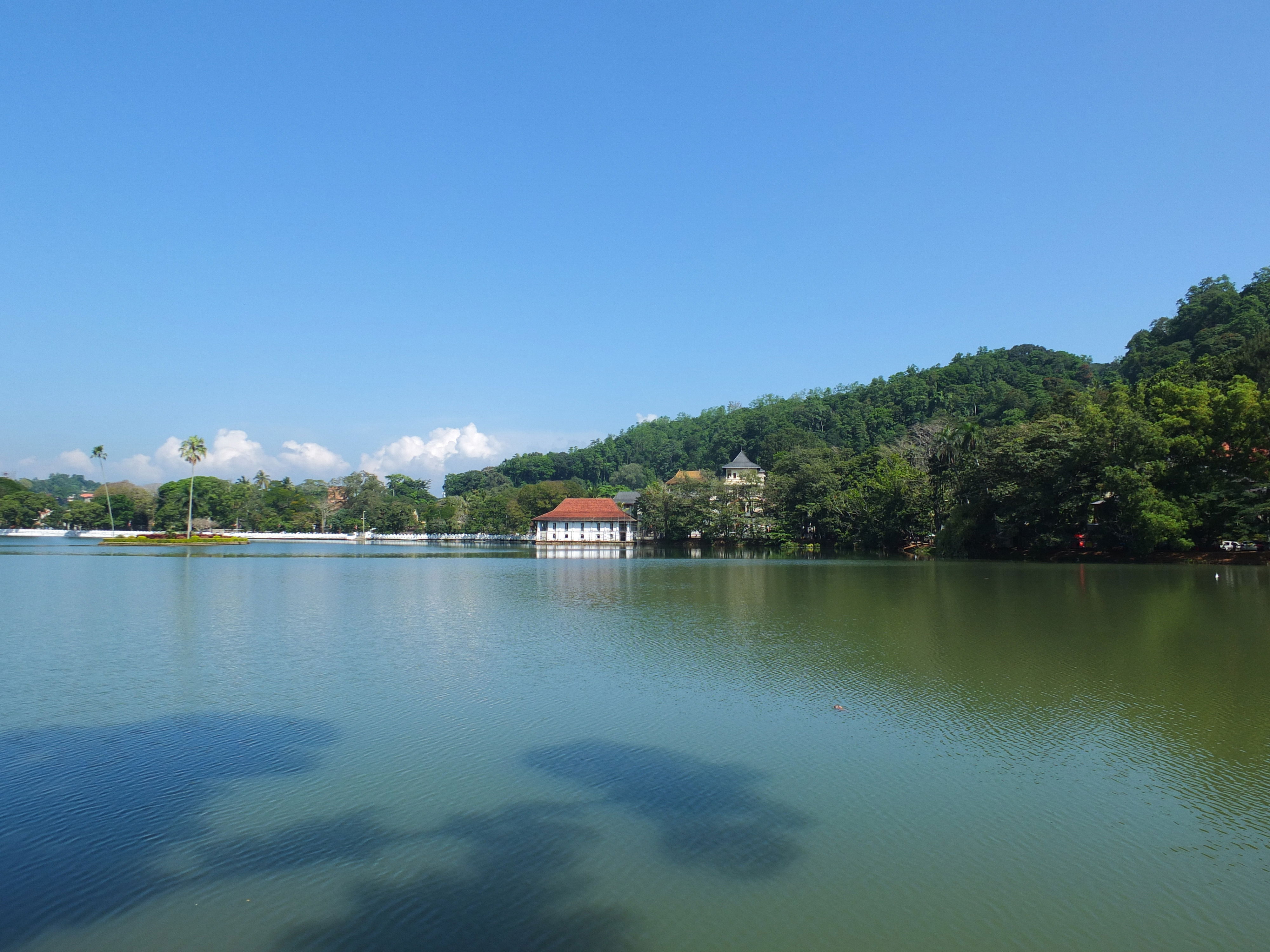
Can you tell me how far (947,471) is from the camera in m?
50.5

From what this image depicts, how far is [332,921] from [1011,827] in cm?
551

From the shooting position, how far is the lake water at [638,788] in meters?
→ 5.26

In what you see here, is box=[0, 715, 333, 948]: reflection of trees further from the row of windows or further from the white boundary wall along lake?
the white boundary wall along lake

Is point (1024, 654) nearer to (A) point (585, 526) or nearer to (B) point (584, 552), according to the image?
(B) point (584, 552)

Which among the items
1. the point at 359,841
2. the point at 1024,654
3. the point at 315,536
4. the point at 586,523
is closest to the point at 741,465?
the point at 586,523

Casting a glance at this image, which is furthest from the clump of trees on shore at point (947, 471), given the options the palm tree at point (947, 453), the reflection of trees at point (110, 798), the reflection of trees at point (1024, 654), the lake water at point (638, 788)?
the reflection of trees at point (110, 798)

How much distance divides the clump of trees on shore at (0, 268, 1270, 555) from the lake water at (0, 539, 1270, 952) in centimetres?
2141

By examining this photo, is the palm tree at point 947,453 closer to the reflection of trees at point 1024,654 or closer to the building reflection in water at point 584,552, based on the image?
the building reflection in water at point 584,552

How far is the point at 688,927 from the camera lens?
5129mm

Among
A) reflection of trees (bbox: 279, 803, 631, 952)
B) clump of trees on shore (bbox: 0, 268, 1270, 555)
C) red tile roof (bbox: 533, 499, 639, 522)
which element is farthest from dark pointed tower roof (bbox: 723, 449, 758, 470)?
reflection of trees (bbox: 279, 803, 631, 952)

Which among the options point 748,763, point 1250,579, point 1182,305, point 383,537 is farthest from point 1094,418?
point 383,537

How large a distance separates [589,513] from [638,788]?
2836 inches

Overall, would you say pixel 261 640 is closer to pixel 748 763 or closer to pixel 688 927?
pixel 748 763

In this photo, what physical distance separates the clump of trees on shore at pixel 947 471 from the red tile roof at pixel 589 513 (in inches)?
131
